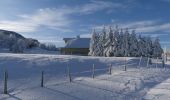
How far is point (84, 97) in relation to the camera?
15133 mm

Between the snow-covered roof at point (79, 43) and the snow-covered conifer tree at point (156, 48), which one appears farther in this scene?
the snow-covered roof at point (79, 43)

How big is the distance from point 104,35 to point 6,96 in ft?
215

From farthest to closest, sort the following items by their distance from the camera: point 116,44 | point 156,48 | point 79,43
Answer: point 79,43 → point 156,48 → point 116,44

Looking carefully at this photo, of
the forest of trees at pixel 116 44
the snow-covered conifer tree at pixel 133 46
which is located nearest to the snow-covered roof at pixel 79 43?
the forest of trees at pixel 116 44

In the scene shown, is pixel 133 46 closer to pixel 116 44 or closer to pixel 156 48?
pixel 116 44

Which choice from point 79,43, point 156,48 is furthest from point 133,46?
point 79,43

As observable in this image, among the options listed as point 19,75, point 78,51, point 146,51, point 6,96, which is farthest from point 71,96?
point 78,51

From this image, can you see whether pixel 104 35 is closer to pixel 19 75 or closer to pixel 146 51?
pixel 146 51

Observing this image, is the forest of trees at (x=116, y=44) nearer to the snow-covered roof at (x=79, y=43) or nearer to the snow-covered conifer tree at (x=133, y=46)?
the snow-covered conifer tree at (x=133, y=46)

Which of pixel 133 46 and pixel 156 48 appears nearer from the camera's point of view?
pixel 133 46

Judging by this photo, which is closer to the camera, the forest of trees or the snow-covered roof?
the forest of trees

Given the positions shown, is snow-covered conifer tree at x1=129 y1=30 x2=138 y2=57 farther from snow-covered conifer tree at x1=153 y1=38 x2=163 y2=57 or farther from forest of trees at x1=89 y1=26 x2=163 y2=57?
snow-covered conifer tree at x1=153 y1=38 x2=163 y2=57

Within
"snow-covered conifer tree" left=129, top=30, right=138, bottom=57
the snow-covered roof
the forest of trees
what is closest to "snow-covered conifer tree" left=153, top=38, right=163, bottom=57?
the forest of trees

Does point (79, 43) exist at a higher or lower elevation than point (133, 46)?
higher
